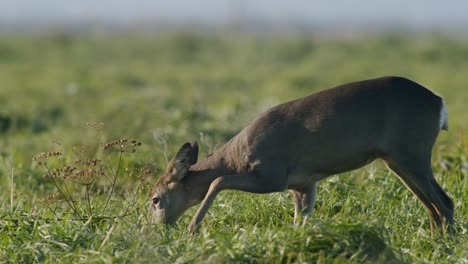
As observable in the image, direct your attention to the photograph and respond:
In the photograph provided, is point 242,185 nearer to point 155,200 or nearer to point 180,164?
point 180,164

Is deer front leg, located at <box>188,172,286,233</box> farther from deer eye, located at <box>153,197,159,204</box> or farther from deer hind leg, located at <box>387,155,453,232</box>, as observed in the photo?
deer hind leg, located at <box>387,155,453,232</box>

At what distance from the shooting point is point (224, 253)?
633 centimetres

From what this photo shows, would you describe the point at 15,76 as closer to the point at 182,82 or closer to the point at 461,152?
the point at 182,82

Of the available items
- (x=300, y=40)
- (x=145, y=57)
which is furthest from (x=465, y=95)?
(x=145, y=57)

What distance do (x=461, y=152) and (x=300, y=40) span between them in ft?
83.7

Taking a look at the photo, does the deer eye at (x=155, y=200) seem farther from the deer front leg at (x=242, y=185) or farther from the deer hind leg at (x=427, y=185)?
the deer hind leg at (x=427, y=185)

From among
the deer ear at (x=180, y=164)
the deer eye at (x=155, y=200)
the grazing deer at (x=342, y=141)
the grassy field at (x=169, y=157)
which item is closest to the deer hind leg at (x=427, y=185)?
the grazing deer at (x=342, y=141)

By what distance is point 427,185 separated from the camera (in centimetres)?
757

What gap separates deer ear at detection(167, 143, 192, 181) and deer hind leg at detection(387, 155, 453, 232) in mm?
1782

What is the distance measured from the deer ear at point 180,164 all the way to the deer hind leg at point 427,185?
1.78 metres

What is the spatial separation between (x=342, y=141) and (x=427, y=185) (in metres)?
0.81

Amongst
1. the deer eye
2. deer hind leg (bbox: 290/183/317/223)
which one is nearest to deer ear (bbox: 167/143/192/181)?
the deer eye

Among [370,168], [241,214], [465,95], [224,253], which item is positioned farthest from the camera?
[465,95]

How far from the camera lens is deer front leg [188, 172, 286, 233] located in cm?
761
